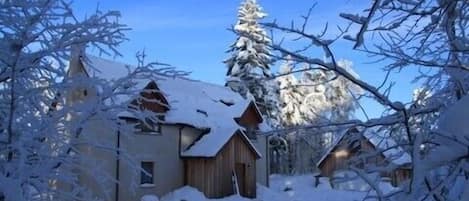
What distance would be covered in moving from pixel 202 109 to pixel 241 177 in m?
3.68

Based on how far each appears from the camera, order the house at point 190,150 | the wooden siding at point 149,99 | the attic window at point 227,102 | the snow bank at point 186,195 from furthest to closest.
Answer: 1. the attic window at point 227,102
2. the snow bank at point 186,195
3. the house at point 190,150
4. the wooden siding at point 149,99

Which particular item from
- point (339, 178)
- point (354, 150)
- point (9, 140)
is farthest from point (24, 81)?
point (339, 178)

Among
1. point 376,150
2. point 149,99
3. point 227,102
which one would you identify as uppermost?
point 227,102

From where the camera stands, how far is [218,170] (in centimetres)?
2531

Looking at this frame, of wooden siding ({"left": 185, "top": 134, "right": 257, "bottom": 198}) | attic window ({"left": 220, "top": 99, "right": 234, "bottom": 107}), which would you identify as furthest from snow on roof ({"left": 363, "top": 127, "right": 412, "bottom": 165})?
attic window ({"left": 220, "top": 99, "right": 234, "bottom": 107})

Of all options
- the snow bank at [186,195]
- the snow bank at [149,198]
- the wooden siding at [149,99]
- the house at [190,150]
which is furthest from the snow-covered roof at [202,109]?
the snow bank at [149,198]

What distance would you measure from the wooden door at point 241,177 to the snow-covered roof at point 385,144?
77.8ft

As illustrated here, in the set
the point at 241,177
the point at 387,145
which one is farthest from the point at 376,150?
the point at 241,177

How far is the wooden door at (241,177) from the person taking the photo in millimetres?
26797

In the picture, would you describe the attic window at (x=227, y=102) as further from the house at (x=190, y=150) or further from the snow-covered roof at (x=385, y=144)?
the snow-covered roof at (x=385, y=144)

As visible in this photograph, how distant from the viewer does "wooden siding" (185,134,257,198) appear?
979 inches

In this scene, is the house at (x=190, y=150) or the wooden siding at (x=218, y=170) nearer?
the house at (x=190, y=150)

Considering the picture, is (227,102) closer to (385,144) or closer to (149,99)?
(149,99)

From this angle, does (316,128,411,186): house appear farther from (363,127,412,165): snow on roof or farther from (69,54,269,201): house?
(69,54,269,201): house
